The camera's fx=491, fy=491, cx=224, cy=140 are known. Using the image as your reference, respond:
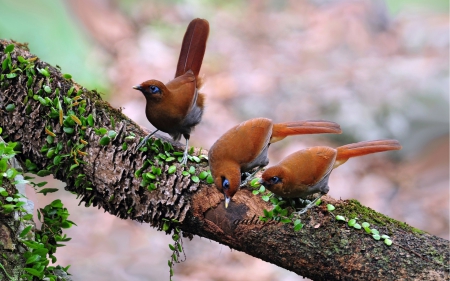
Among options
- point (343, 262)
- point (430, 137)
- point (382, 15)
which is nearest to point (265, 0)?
point (382, 15)

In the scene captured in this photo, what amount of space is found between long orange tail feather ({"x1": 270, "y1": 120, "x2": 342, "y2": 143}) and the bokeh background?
212 centimetres

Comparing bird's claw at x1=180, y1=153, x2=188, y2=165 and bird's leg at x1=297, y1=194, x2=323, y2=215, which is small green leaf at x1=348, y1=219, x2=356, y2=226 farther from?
bird's claw at x1=180, y1=153, x2=188, y2=165

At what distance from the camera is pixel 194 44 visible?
270cm

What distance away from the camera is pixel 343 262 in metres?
2.15

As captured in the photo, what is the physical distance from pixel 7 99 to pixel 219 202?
122 centimetres

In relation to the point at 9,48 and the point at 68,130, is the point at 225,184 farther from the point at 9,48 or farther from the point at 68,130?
the point at 9,48

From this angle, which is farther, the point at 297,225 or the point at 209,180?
the point at 209,180

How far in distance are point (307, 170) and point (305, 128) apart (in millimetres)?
236

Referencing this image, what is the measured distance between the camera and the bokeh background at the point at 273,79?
4.46m

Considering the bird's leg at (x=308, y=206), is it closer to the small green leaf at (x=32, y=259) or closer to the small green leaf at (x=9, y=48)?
the small green leaf at (x=32, y=259)

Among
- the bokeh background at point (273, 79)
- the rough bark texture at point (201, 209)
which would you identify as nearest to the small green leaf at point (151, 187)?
the rough bark texture at point (201, 209)

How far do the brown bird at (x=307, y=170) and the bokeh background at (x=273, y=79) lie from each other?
Result: 2.26 m

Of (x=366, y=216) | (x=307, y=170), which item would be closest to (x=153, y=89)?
(x=307, y=170)

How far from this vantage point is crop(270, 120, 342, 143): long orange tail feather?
2.33 m
